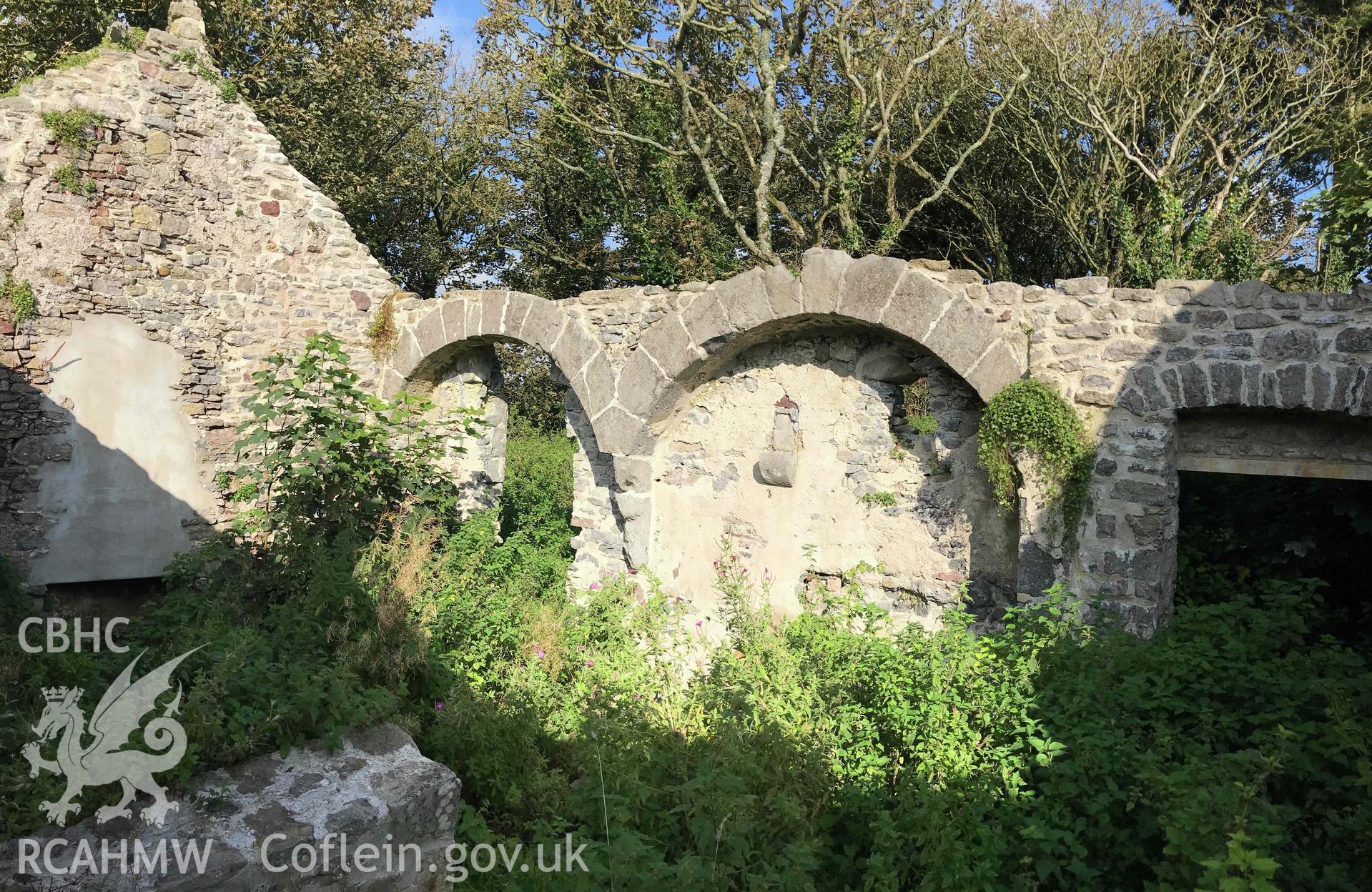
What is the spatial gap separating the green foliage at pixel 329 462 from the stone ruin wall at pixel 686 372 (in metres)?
0.96

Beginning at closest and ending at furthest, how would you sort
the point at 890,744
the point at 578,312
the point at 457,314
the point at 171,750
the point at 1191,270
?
1. the point at 171,750
2. the point at 890,744
3. the point at 578,312
4. the point at 457,314
5. the point at 1191,270

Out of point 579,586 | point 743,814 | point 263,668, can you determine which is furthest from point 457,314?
point 743,814

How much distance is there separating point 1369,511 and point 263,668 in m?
5.84

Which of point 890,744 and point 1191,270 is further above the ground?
point 1191,270

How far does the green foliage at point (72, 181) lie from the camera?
586 cm

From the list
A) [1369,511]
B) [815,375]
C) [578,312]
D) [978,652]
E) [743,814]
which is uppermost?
[578,312]

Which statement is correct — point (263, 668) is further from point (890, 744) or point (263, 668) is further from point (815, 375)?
point (815, 375)

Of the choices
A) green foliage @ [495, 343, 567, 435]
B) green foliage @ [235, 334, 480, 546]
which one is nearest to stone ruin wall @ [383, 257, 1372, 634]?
green foliage @ [235, 334, 480, 546]

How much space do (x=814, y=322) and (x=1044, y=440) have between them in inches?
69.6

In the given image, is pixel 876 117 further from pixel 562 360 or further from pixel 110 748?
pixel 110 748

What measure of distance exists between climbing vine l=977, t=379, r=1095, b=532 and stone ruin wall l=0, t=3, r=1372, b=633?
0.09m

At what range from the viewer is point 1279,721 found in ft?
11.9

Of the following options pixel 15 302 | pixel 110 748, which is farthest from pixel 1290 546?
pixel 15 302

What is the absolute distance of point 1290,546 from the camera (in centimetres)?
518
